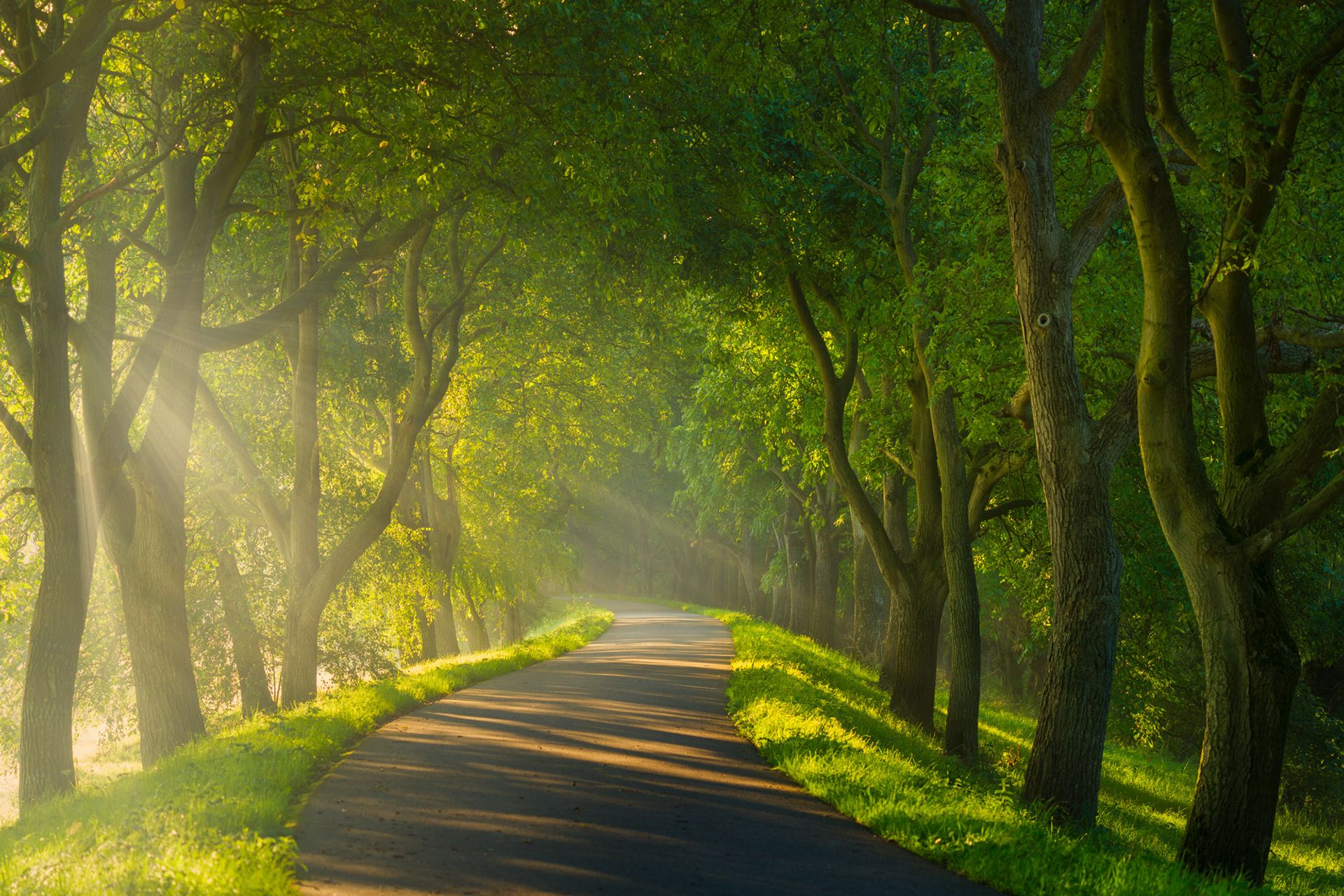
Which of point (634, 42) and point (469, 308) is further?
point (469, 308)

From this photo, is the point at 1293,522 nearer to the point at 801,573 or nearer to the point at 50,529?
the point at 50,529

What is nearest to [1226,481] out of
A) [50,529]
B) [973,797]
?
[973,797]

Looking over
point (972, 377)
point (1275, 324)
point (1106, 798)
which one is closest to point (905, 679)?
point (1106, 798)

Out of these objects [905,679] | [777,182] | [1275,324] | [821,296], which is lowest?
[905,679]

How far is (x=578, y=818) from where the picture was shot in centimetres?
732

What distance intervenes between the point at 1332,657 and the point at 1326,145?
13777mm

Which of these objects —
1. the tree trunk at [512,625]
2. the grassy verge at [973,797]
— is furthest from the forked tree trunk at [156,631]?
the tree trunk at [512,625]

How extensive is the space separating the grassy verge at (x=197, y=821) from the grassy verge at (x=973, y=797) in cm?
384

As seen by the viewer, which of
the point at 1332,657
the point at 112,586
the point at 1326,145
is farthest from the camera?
the point at 112,586

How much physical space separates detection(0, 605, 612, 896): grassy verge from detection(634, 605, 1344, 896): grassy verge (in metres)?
3.84

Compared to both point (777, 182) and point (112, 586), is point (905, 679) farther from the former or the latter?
point (112, 586)

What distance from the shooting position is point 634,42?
1120 cm

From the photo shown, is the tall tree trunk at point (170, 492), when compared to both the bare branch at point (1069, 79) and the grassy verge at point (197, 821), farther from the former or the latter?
the bare branch at point (1069, 79)

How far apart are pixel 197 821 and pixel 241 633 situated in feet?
62.2
